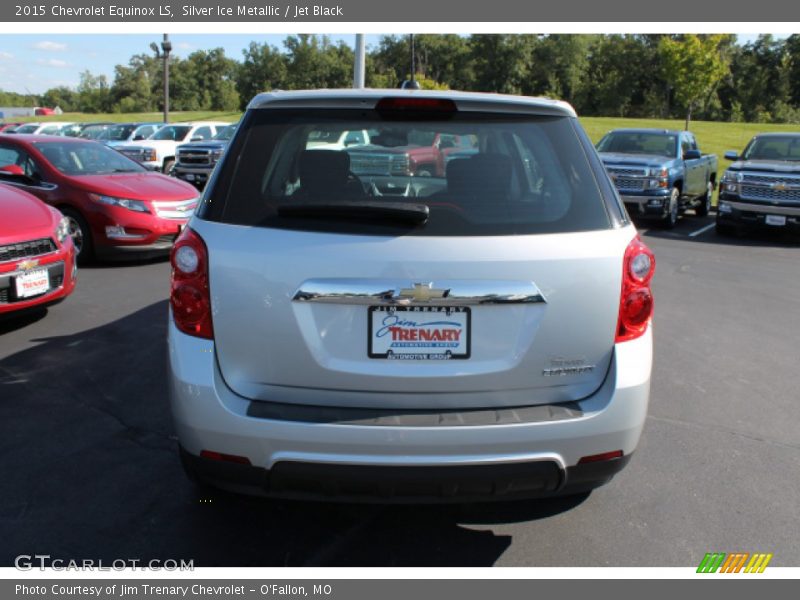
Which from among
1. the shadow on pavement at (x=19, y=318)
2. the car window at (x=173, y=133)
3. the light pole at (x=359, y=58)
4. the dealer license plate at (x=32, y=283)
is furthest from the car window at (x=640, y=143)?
the car window at (x=173, y=133)

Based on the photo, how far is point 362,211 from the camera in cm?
258

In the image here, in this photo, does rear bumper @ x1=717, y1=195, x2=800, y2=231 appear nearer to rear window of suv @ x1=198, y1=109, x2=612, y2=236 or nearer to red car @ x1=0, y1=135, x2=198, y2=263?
red car @ x1=0, y1=135, x2=198, y2=263

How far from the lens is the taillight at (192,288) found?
2.61 m

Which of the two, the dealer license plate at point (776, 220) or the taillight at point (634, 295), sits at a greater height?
the taillight at point (634, 295)

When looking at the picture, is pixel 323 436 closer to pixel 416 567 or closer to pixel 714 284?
pixel 416 567

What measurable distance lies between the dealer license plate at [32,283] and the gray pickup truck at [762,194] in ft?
37.2

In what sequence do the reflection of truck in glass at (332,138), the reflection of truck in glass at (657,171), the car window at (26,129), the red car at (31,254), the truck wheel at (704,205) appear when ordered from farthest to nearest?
the car window at (26,129)
the truck wheel at (704,205)
the reflection of truck in glass at (657,171)
the red car at (31,254)
the reflection of truck in glass at (332,138)

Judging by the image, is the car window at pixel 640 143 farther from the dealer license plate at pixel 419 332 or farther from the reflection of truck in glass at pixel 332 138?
the dealer license plate at pixel 419 332

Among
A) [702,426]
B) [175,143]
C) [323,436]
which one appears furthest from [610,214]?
[175,143]

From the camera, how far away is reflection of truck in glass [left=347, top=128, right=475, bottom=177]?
2965 millimetres

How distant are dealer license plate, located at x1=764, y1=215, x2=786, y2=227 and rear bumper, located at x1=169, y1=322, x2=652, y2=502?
37.0 feet

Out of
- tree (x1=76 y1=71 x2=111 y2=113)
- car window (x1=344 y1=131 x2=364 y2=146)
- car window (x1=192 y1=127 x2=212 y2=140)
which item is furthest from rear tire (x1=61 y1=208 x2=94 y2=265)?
tree (x1=76 y1=71 x2=111 y2=113)

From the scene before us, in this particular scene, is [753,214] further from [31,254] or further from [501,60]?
[501,60]

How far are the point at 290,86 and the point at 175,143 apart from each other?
4853 cm
